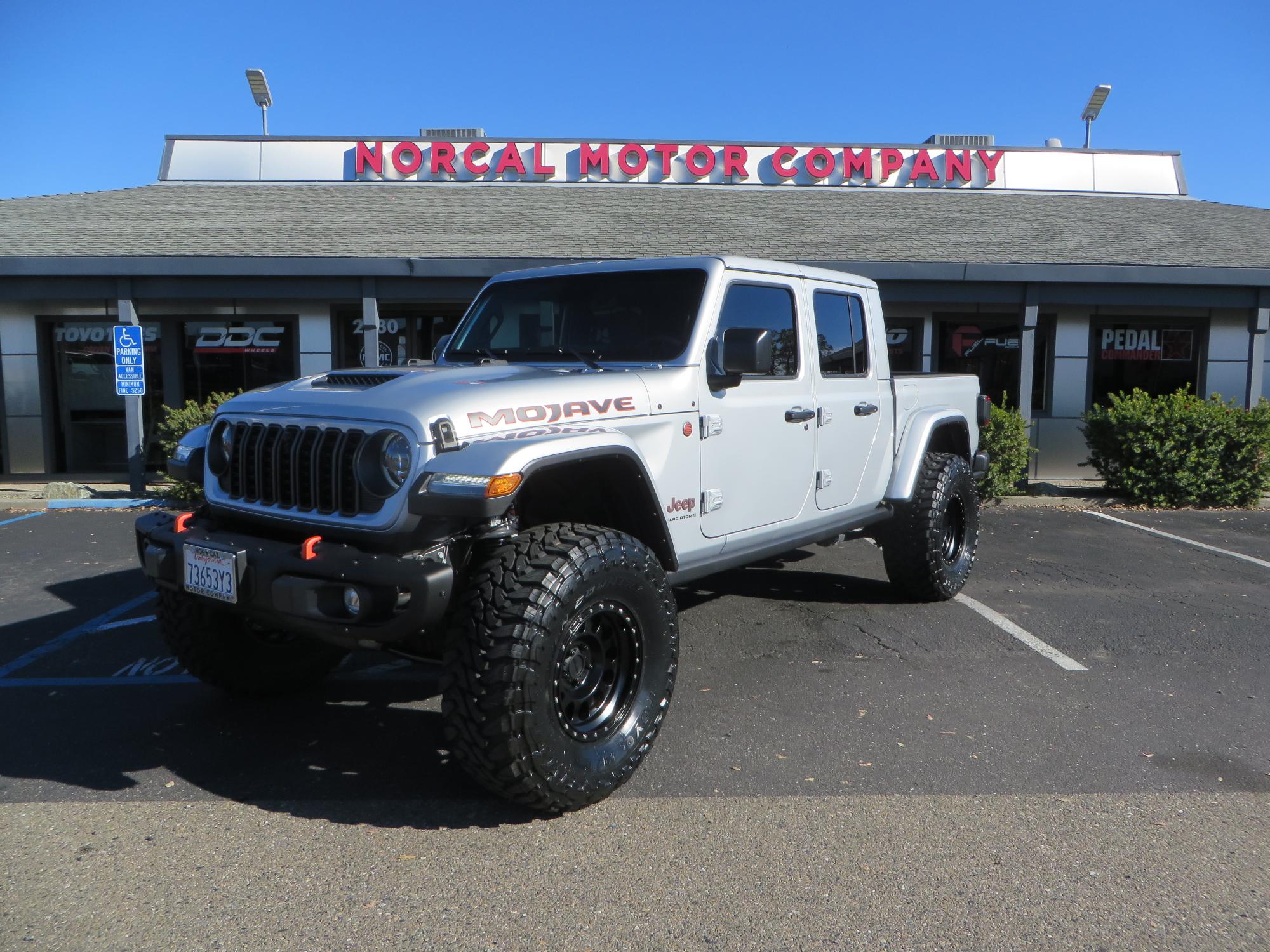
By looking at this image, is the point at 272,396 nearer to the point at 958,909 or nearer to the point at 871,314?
the point at 958,909

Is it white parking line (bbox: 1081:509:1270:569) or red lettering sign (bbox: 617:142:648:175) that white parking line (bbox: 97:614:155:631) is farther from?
red lettering sign (bbox: 617:142:648:175)

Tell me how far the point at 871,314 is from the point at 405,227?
9735mm

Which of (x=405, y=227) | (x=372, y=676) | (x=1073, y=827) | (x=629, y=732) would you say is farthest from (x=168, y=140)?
(x=1073, y=827)

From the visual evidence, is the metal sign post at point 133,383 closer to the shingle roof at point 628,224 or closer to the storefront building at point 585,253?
the storefront building at point 585,253

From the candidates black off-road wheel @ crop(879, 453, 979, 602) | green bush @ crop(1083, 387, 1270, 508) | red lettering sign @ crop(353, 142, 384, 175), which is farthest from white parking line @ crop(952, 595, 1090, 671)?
red lettering sign @ crop(353, 142, 384, 175)

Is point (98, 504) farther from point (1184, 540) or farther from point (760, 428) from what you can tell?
point (1184, 540)

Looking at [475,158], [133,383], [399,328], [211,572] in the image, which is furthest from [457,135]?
[211,572]

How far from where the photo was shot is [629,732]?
3447 millimetres

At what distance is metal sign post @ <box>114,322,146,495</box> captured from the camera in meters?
11.2

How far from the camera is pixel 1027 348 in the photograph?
492 inches

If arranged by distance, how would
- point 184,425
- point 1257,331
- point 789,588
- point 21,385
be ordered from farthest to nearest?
point 21,385, point 1257,331, point 184,425, point 789,588

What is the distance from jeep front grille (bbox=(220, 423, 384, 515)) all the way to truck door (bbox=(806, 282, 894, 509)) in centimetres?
251

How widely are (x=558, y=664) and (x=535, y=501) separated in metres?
0.83

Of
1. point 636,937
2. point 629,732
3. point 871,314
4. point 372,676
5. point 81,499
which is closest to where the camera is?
point 636,937
